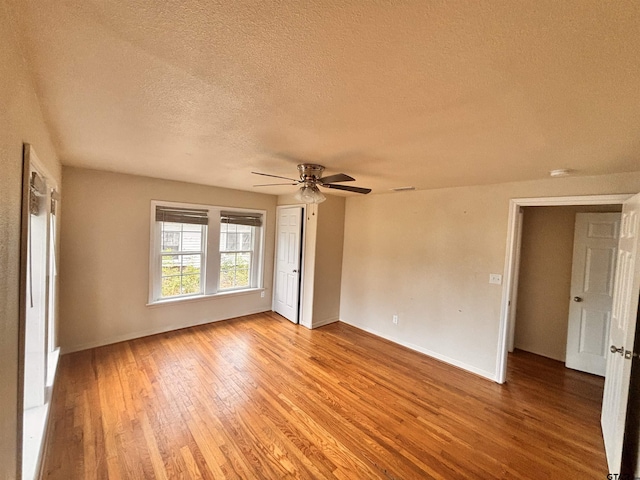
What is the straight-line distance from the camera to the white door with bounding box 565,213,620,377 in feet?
10.6

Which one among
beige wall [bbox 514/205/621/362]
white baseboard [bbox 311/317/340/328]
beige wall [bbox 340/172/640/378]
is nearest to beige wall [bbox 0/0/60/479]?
white baseboard [bbox 311/317/340/328]

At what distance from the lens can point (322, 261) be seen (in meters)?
4.51

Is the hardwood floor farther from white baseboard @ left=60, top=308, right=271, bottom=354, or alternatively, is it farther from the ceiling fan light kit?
the ceiling fan light kit

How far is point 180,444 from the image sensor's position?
197 cm

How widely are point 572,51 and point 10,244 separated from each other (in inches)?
81.6

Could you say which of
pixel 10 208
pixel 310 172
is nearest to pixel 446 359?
pixel 310 172

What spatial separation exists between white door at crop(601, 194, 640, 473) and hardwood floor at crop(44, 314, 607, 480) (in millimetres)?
265

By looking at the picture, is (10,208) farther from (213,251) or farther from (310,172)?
(213,251)

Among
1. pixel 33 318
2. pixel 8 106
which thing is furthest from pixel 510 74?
pixel 33 318

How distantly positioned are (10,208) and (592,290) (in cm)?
515

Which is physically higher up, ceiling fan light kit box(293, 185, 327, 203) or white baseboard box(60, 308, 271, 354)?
ceiling fan light kit box(293, 185, 327, 203)

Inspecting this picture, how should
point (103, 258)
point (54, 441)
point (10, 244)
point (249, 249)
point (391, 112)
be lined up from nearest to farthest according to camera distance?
point (10, 244), point (391, 112), point (54, 441), point (103, 258), point (249, 249)

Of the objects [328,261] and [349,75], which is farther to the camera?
[328,261]

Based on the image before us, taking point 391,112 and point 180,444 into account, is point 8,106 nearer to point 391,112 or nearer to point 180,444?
point 391,112
